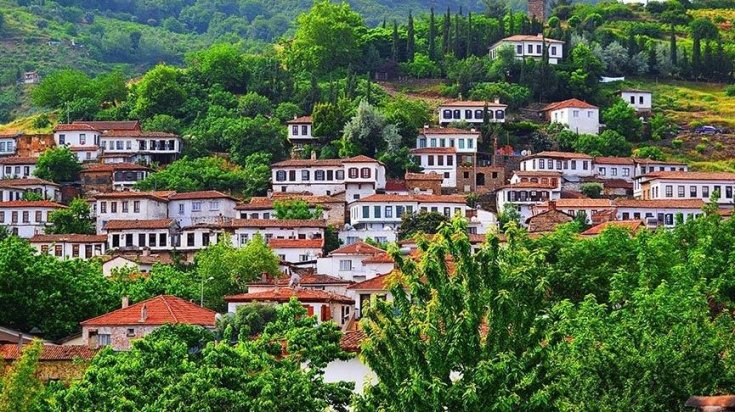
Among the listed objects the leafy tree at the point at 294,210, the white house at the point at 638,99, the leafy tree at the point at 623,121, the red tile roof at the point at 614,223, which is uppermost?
the white house at the point at 638,99

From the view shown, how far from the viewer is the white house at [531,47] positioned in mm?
140750

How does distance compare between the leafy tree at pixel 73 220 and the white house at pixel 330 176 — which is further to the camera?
the white house at pixel 330 176

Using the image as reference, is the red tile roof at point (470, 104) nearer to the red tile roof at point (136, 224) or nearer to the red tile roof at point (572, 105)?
the red tile roof at point (572, 105)

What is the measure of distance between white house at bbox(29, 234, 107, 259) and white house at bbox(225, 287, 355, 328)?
89.3ft

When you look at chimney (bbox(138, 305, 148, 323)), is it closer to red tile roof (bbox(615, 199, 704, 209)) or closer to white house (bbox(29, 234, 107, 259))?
white house (bbox(29, 234, 107, 259))

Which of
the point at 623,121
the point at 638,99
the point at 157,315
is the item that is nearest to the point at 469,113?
the point at 623,121

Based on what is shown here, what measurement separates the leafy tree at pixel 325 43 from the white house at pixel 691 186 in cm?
3949

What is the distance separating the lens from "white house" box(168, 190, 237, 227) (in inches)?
4215

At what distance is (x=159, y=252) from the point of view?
10250 cm

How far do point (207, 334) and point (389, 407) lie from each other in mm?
27089

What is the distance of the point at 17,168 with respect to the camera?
118 meters

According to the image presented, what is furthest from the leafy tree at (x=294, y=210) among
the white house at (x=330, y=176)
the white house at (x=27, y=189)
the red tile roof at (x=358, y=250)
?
the white house at (x=27, y=189)

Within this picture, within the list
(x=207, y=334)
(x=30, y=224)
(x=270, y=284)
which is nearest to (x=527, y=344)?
(x=207, y=334)

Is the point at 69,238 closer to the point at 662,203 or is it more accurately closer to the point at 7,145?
the point at 7,145
